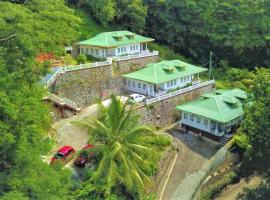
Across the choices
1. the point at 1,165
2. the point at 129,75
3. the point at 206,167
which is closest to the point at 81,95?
the point at 129,75

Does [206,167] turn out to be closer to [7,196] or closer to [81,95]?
[81,95]

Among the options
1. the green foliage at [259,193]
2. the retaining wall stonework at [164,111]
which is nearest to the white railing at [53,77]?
the retaining wall stonework at [164,111]

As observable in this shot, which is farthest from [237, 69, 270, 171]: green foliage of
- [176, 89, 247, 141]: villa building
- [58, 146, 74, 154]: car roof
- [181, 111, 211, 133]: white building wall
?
[58, 146, 74, 154]: car roof

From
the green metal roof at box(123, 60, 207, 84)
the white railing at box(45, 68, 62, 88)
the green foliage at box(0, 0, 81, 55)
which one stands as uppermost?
the green foliage at box(0, 0, 81, 55)

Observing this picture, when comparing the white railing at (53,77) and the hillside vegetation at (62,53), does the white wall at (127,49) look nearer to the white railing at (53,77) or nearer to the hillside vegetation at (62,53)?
the hillside vegetation at (62,53)

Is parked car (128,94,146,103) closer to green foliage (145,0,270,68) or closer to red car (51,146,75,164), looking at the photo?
red car (51,146,75,164)

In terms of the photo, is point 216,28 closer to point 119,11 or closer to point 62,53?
point 119,11
